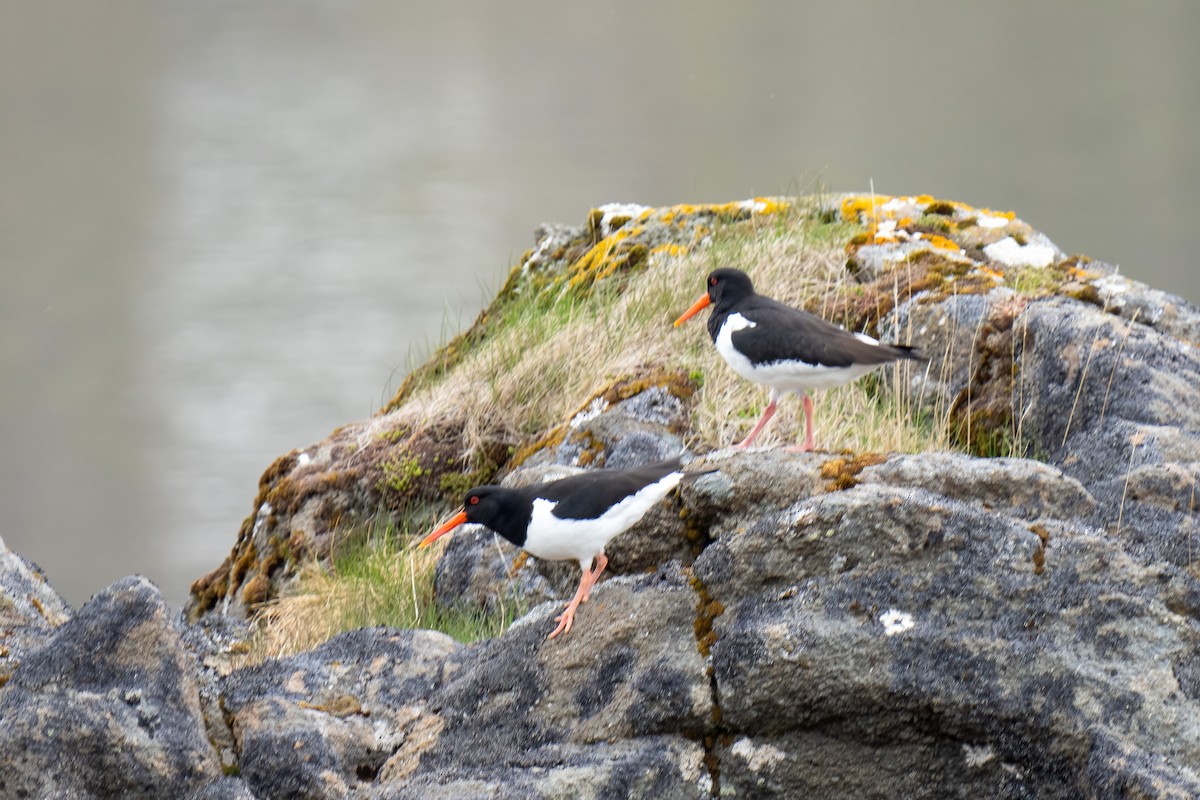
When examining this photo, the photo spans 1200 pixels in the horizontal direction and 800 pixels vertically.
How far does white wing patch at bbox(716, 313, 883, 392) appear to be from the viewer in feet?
17.1

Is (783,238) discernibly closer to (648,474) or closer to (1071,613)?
(648,474)

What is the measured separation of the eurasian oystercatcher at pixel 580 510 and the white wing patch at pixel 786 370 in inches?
39.0

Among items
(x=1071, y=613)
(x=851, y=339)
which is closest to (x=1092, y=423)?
(x=851, y=339)

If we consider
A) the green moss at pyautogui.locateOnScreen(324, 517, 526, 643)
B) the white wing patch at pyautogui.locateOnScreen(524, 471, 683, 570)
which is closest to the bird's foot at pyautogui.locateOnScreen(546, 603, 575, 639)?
the white wing patch at pyautogui.locateOnScreen(524, 471, 683, 570)

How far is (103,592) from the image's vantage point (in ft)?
12.5

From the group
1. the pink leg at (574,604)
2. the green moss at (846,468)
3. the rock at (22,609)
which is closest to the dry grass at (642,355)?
the green moss at (846,468)

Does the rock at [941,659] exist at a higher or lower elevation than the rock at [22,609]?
lower

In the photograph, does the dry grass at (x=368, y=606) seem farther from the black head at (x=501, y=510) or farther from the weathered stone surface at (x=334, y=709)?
the weathered stone surface at (x=334, y=709)

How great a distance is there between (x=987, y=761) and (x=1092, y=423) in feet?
8.02

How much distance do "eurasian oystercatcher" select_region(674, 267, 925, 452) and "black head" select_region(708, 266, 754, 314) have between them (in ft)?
0.38

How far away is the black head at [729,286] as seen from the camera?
19.1 ft

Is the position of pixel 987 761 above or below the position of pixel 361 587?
below

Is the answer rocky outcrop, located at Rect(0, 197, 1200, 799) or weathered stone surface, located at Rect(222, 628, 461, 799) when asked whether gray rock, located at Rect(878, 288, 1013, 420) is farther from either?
weathered stone surface, located at Rect(222, 628, 461, 799)

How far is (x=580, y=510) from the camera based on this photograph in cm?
423
